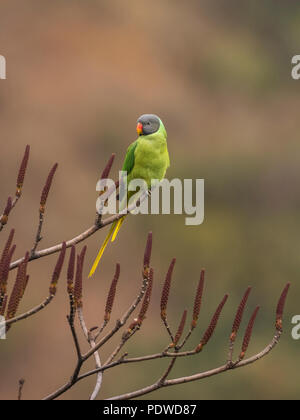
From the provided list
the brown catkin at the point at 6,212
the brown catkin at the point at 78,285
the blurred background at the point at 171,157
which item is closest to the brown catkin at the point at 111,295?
the brown catkin at the point at 78,285

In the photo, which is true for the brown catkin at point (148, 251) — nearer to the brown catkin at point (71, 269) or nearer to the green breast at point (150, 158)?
the brown catkin at point (71, 269)

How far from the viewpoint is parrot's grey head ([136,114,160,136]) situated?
419 centimetres

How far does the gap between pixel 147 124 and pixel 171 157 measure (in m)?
12.5

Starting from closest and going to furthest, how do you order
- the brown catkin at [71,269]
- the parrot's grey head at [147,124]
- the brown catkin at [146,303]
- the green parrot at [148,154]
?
the brown catkin at [71,269], the brown catkin at [146,303], the parrot's grey head at [147,124], the green parrot at [148,154]

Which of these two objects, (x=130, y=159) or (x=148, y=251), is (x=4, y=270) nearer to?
(x=148, y=251)

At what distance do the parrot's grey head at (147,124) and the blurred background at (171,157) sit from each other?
8.52m

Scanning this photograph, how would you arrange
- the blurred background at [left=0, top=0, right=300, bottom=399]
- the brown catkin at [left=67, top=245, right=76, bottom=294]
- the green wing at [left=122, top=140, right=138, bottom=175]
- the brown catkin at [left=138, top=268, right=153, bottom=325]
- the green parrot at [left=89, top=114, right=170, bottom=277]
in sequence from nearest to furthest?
the brown catkin at [left=67, top=245, right=76, bottom=294] < the brown catkin at [left=138, top=268, right=153, bottom=325] < the green parrot at [left=89, top=114, right=170, bottom=277] < the green wing at [left=122, top=140, right=138, bottom=175] < the blurred background at [left=0, top=0, right=300, bottom=399]

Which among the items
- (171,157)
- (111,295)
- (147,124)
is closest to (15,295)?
(111,295)

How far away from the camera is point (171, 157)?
16719 millimetres

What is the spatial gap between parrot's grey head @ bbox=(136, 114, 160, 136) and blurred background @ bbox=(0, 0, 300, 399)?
852 centimetres

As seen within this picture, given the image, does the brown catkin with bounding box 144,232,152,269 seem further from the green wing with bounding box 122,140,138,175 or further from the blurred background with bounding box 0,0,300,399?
the blurred background with bounding box 0,0,300,399

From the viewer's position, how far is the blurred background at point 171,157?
46.0 feet

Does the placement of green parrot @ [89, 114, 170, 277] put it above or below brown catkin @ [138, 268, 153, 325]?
above

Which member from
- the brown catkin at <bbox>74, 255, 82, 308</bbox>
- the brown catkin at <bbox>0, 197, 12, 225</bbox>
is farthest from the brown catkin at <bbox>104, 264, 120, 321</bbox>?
the brown catkin at <bbox>0, 197, 12, 225</bbox>
